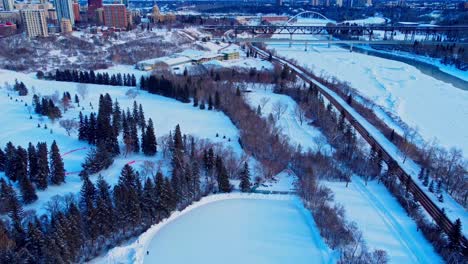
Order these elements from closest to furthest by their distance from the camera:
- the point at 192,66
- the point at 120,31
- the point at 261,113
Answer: the point at 261,113 < the point at 192,66 < the point at 120,31

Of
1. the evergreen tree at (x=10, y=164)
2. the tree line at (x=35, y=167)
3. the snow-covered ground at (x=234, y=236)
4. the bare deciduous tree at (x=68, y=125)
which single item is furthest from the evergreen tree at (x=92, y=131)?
the snow-covered ground at (x=234, y=236)

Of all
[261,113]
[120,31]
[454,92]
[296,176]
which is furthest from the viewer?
[120,31]

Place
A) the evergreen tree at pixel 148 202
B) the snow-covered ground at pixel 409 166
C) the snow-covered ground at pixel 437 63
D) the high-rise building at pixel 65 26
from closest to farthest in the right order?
1. the evergreen tree at pixel 148 202
2. the snow-covered ground at pixel 409 166
3. the snow-covered ground at pixel 437 63
4. the high-rise building at pixel 65 26

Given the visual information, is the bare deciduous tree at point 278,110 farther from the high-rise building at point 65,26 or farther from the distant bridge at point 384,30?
the high-rise building at point 65,26

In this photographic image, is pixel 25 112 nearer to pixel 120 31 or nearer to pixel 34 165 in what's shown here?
pixel 34 165

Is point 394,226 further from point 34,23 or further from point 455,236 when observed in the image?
point 34,23

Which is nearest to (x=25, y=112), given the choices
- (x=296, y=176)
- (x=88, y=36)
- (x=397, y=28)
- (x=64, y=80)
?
(x=64, y=80)

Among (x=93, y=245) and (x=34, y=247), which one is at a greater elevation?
(x=34, y=247)
